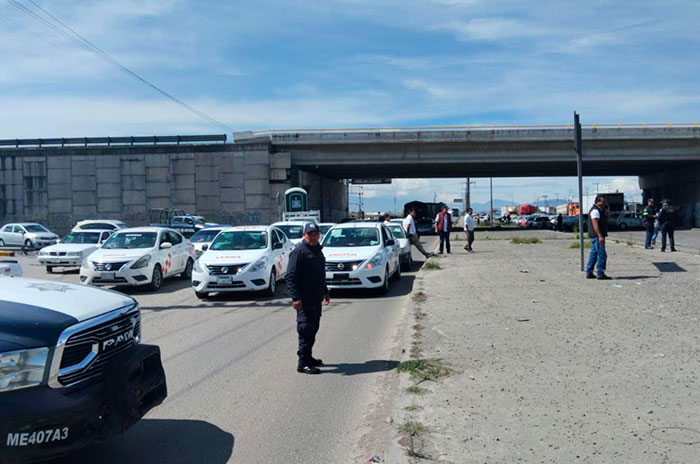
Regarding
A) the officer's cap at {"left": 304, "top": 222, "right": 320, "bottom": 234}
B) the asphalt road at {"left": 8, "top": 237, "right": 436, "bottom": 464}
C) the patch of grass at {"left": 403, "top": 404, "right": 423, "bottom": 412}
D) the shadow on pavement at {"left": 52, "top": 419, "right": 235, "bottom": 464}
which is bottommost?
the shadow on pavement at {"left": 52, "top": 419, "right": 235, "bottom": 464}

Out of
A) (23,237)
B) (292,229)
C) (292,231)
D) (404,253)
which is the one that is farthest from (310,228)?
(23,237)

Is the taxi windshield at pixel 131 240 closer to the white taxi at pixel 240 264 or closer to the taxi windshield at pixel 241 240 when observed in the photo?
the taxi windshield at pixel 241 240

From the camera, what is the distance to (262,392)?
666 centimetres

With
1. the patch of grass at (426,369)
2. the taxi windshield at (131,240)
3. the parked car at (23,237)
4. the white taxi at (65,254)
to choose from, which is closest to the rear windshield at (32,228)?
Result: the parked car at (23,237)

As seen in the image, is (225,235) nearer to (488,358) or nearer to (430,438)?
(488,358)

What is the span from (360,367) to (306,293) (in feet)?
3.71

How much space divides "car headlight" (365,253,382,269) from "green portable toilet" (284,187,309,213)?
28070 millimetres

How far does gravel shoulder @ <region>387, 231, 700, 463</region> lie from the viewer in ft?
15.3

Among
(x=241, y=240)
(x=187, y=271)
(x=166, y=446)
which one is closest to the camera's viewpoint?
(x=166, y=446)

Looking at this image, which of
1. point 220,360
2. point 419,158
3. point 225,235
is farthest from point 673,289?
point 419,158

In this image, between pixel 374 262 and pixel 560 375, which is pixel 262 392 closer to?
pixel 560 375

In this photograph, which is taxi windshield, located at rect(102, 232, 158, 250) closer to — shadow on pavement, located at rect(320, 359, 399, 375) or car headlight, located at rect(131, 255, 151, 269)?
car headlight, located at rect(131, 255, 151, 269)

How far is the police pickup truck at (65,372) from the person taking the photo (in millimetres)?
3736

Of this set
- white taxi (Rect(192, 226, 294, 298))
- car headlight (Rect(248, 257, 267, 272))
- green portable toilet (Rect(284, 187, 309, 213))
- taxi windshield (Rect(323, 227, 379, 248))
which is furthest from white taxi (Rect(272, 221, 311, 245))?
green portable toilet (Rect(284, 187, 309, 213))
